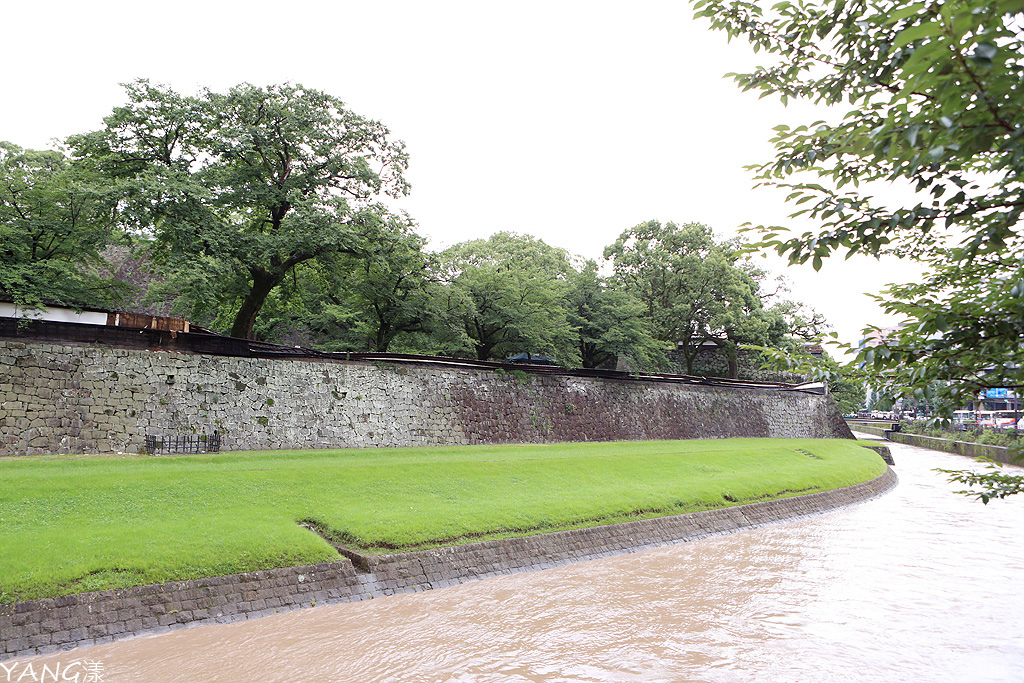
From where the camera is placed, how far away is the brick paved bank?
657cm

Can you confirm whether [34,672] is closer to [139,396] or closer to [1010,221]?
[1010,221]

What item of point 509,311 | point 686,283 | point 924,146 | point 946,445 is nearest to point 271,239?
point 509,311

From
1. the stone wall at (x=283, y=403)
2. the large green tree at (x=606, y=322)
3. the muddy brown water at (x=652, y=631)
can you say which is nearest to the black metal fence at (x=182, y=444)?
the stone wall at (x=283, y=403)

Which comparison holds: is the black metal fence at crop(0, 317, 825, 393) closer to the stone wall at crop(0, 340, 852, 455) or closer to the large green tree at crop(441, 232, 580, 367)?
the stone wall at crop(0, 340, 852, 455)

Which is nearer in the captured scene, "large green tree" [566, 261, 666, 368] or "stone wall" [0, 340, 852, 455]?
"stone wall" [0, 340, 852, 455]

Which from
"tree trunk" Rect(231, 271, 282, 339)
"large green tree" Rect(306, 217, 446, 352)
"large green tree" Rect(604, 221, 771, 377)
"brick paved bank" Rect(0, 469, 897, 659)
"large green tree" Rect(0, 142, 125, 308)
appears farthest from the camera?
"large green tree" Rect(604, 221, 771, 377)

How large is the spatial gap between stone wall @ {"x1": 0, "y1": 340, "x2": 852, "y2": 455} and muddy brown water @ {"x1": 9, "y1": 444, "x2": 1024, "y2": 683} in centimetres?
968

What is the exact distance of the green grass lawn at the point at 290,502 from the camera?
7598 millimetres

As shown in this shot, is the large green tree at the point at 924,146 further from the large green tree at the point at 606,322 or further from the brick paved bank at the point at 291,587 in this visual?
the large green tree at the point at 606,322

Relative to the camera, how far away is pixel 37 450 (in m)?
13.7

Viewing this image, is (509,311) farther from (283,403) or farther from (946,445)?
(946,445)

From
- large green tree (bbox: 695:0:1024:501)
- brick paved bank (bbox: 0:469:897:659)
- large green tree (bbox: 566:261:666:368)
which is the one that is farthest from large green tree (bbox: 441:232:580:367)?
large green tree (bbox: 695:0:1024:501)

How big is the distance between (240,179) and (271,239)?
2859mm

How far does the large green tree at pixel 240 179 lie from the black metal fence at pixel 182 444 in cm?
402
